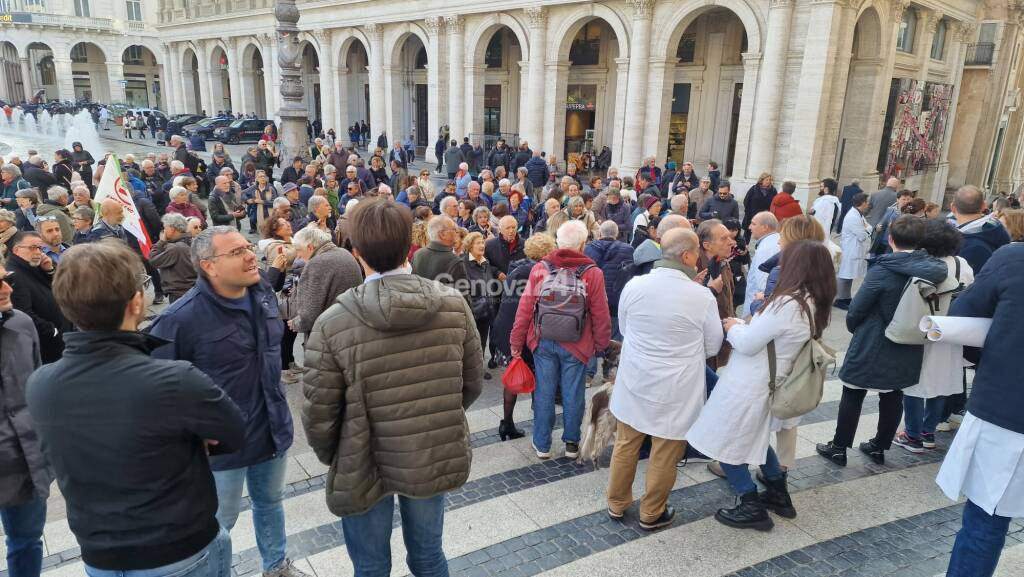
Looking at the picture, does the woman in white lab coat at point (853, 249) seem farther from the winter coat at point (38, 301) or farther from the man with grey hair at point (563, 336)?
the winter coat at point (38, 301)

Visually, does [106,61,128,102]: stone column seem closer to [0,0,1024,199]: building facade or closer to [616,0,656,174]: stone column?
[0,0,1024,199]: building facade

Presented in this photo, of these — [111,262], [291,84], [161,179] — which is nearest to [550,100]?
[291,84]

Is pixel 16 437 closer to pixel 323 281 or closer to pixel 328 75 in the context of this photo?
pixel 323 281

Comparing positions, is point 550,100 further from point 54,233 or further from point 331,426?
point 331,426

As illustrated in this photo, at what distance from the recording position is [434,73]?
26.5 m

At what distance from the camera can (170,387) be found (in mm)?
2105

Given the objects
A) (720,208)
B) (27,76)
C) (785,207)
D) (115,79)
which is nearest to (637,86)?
(720,208)

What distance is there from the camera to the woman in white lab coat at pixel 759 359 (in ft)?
12.0

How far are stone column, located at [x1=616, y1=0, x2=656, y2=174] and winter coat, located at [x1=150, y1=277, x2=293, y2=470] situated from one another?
1886 centimetres

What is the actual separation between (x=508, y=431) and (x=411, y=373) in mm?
2993

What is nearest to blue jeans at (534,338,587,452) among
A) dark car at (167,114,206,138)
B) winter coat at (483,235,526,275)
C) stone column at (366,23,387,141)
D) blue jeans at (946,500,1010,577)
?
winter coat at (483,235,526,275)

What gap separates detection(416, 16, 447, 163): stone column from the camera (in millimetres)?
26109

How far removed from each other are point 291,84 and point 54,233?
852 cm

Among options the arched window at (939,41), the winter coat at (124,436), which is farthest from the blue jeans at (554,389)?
the arched window at (939,41)
